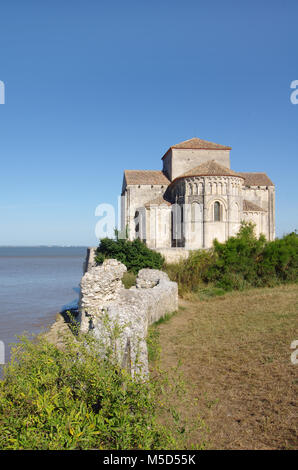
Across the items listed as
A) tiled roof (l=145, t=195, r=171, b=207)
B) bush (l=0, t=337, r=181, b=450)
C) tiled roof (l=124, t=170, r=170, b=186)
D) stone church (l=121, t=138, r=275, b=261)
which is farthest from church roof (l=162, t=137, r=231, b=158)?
bush (l=0, t=337, r=181, b=450)

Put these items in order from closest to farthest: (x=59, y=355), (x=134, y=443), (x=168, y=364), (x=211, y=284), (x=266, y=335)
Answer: (x=134, y=443), (x=59, y=355), (x=168, y=364), (x=266, y=335), (x=211, y=284)

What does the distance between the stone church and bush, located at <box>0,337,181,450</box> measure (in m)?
17.6

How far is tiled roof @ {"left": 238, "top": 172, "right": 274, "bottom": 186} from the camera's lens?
103 feet

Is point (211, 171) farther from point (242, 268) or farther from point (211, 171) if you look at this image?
point (242, 268)

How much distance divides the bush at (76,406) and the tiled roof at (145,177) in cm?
2641

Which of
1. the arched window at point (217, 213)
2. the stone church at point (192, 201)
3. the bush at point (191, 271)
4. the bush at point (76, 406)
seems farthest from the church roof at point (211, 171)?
the bush at point (76, 406)

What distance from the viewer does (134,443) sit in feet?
10.1

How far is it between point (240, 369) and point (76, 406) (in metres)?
4.00

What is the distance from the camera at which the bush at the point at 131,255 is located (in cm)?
1927

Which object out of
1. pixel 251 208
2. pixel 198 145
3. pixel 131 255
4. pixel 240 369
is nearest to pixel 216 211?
pixel 251 208

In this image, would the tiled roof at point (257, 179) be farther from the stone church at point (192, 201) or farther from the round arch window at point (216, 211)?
the round arch window at point (216, 211)
